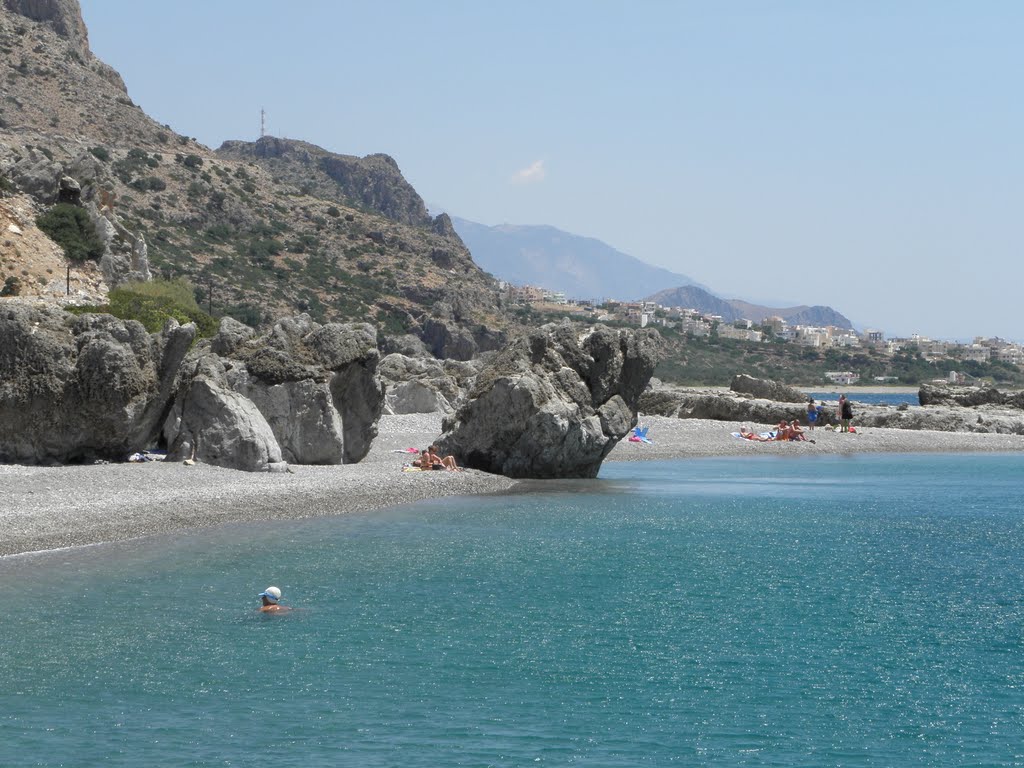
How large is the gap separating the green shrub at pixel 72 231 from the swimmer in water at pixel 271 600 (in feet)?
145

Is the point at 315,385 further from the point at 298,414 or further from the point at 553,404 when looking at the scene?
the point at 553,404

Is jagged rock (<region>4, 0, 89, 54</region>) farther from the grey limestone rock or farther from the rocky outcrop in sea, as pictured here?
Answer: the rocky outcrop in sea

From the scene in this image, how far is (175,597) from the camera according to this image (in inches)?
734

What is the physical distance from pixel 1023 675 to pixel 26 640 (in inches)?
508

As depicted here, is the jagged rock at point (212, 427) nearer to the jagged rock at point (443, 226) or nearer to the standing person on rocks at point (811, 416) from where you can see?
the standing person on rocks at point (811, 416)

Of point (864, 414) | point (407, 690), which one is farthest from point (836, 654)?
point (864, 414)

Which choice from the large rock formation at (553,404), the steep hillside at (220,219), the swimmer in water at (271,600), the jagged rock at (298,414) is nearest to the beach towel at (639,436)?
the large rock formation at (553,404)

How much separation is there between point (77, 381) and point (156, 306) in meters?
27.2

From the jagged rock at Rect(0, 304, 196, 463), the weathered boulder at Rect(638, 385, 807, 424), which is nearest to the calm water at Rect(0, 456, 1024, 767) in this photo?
the jagged rock at Rect(0, 304, 196, 463)

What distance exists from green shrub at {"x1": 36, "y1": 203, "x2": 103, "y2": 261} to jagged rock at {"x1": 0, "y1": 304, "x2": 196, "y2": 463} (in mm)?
31015

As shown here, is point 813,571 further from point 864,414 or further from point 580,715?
point 864,414

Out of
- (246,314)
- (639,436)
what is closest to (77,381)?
(639,436)

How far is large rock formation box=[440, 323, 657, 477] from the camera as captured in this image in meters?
34.9

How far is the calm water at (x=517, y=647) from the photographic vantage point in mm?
12617
